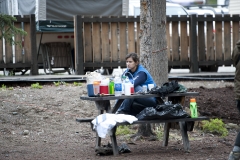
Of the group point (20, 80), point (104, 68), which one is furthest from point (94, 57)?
point (20, 80)

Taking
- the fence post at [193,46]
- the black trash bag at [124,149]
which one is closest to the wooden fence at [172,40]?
the fence post at [193,46]

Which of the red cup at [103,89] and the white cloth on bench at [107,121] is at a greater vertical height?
the red cup at [103,89]

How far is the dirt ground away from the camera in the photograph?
28.6 ft

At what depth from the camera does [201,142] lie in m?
9.81

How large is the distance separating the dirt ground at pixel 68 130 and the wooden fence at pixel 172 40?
126 inches

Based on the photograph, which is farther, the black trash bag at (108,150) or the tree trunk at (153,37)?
the tree trunk at (153,37)

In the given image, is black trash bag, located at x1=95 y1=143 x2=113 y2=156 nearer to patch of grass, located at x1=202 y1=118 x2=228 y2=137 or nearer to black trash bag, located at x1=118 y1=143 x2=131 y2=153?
black trash bag, located at x1=118 y1=143 x2=131 y2=153

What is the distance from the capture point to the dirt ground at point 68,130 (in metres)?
8.71

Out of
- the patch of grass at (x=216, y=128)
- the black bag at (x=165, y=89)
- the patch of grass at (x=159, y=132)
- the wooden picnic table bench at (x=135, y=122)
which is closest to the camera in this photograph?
the wooden picnic table bench at (x=135, y=122)

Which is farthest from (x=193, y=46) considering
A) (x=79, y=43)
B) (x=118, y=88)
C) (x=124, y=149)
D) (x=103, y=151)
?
(x=103, y=151)

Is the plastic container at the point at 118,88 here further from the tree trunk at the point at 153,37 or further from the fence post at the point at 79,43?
the fence post at the point at 79,43

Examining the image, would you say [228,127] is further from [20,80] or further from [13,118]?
[20,80]

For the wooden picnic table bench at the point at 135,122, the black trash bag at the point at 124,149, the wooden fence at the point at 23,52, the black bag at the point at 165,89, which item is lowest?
the black trash bag at the point at 124,149

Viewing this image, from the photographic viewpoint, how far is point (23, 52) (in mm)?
17125
